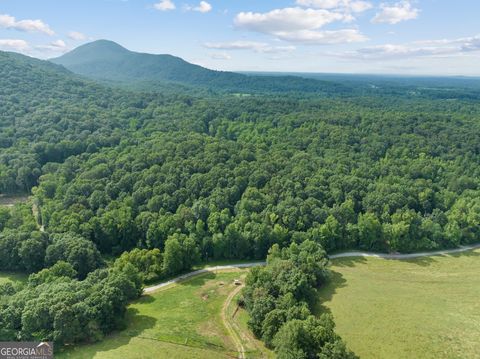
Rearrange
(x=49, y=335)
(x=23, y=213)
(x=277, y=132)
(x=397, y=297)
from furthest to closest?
(x=277, y=132) < (x=23, y=213) < (x=397, y=297) < (x=49, y=335)

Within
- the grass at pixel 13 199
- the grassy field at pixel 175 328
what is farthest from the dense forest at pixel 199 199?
the grass at pixel 13 199

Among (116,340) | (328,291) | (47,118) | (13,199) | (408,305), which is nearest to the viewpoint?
(116,340)

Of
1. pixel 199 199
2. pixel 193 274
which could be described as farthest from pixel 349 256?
pixel 199 199

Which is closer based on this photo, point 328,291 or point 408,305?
point 408,305

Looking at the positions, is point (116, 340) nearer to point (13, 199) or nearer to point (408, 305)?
point (408, 305)

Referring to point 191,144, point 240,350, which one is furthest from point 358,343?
point 191,144

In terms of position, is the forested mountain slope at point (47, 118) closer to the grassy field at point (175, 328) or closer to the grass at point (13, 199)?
the grass at point (13, 199)

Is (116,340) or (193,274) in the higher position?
(116,340)

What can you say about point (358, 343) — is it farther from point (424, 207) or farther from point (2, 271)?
point (2, 271)
